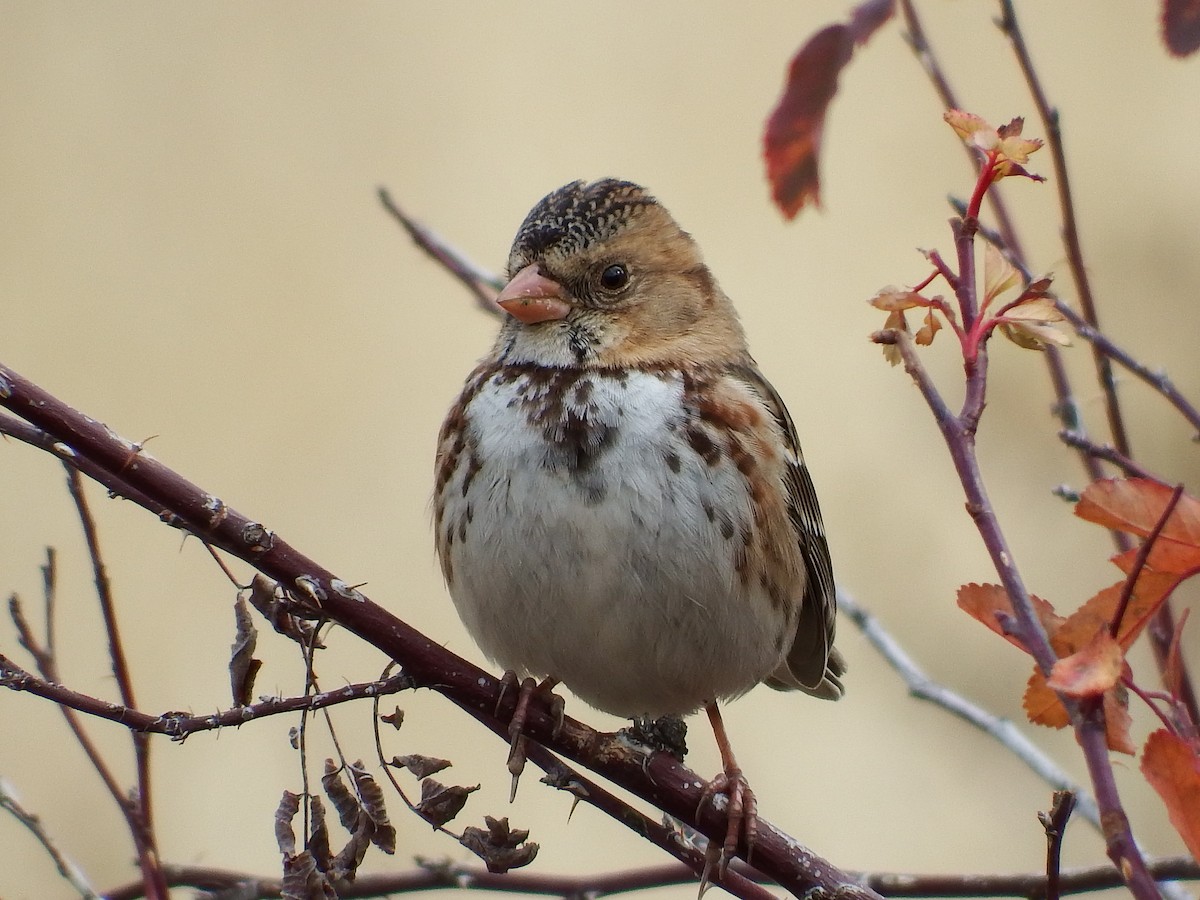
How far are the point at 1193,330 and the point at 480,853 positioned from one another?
9.71 ft

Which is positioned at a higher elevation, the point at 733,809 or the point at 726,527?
the point at 726,527

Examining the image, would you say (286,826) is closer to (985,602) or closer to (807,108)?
(985,602)

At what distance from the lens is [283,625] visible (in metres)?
1.35

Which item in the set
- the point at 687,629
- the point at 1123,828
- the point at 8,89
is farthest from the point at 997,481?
the point at 8,89

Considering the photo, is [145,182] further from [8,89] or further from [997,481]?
[997,481]

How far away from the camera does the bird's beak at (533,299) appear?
2.32 meters

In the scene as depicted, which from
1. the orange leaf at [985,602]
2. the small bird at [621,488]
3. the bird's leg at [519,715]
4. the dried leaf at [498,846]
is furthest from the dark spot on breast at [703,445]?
the orange leaf at [985,602]

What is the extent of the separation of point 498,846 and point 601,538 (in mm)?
770

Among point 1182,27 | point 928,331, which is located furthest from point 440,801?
point 1182,27

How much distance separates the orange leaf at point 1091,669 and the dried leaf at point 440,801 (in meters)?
0.63

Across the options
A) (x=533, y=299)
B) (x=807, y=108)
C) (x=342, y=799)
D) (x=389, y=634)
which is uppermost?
(x=533, y=299)

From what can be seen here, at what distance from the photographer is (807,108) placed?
5.65ft

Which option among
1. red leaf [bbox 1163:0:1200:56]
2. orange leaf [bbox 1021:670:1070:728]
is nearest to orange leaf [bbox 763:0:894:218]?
red leaf [bbox 1163:0:1200:56]

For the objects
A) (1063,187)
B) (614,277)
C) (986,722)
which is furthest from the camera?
(614,277)
